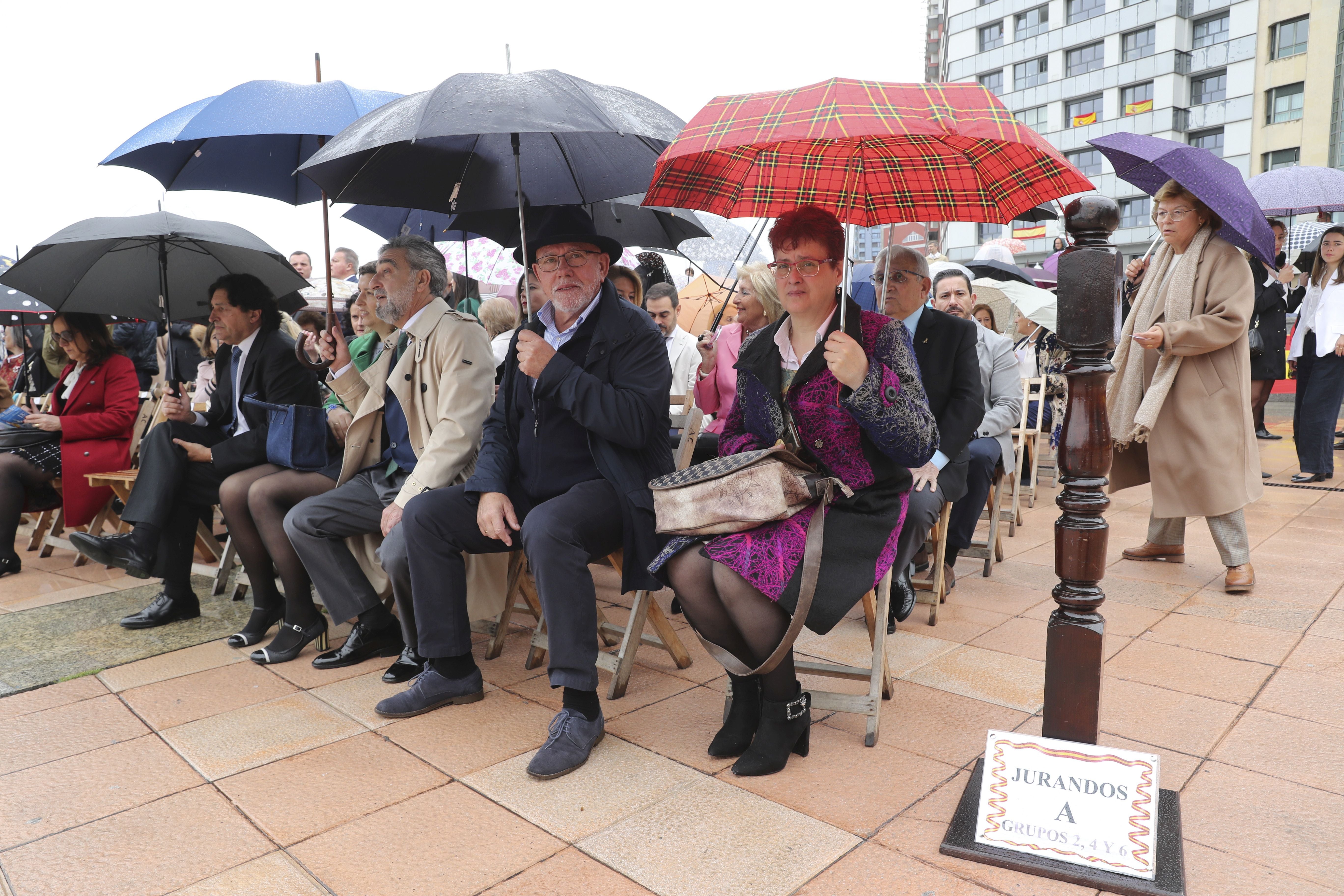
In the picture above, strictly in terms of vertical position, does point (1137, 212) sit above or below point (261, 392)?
above

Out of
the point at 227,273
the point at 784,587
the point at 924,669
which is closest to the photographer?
the point at 784,587

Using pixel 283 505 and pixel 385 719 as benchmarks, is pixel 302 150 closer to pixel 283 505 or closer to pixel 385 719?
pixel 283 505

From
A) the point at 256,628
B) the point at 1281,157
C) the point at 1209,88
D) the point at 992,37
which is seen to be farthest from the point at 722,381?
the point at 992,37

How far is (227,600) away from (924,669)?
3.53 meters

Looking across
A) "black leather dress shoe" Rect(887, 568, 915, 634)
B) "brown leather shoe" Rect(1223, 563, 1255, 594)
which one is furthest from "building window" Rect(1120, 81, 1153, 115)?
"black leather dress shoe" Rect(887, 568, 915, 634)

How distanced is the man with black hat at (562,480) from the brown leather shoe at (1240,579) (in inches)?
118

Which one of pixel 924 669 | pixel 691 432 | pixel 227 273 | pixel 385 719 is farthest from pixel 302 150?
pixel 924 669

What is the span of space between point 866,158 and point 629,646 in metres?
1.95

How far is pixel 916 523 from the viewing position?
329 cm

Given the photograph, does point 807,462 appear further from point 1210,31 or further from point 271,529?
point 1210,31

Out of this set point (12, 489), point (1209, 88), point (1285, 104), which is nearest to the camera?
point (12, 489)

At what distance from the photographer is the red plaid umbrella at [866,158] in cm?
220

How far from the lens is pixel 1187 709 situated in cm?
287

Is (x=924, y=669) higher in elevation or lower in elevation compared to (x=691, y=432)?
lower
